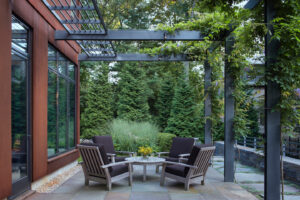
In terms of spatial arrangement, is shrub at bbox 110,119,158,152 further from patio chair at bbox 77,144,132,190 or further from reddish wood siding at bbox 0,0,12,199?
reddish wood siding at bbox 0,0,12,199

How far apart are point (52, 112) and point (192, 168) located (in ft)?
11.7

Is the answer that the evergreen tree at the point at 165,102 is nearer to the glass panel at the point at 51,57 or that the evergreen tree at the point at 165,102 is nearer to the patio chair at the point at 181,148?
the patio chair at the point at 181,148

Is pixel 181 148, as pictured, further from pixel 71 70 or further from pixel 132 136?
pixel 71 70

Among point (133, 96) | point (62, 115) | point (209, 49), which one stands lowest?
point (62, 115)

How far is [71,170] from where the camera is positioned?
763cm

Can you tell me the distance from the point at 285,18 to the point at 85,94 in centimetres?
1468

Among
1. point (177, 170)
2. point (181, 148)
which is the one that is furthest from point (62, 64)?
point (177, 170)

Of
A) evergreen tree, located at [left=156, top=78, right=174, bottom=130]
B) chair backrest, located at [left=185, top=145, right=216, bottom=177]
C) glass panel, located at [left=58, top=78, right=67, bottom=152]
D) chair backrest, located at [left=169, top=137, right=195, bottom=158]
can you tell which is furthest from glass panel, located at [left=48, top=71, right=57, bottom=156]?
evergreen tree, located at [left=156, top=78, right=174, bottom=130]

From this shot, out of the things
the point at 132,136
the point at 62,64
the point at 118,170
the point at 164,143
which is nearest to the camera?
the point at 118,170

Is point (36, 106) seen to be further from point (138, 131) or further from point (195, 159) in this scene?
point (138, 131)

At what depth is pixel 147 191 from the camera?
5.20 meters

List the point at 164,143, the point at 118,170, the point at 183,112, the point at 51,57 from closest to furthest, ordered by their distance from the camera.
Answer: the point at 118,170 → the point at 51,57 → the point at 164,143 → the point at 183,112

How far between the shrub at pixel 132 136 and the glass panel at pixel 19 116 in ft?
14.1

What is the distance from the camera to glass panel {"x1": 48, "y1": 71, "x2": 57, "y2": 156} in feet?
21.0
